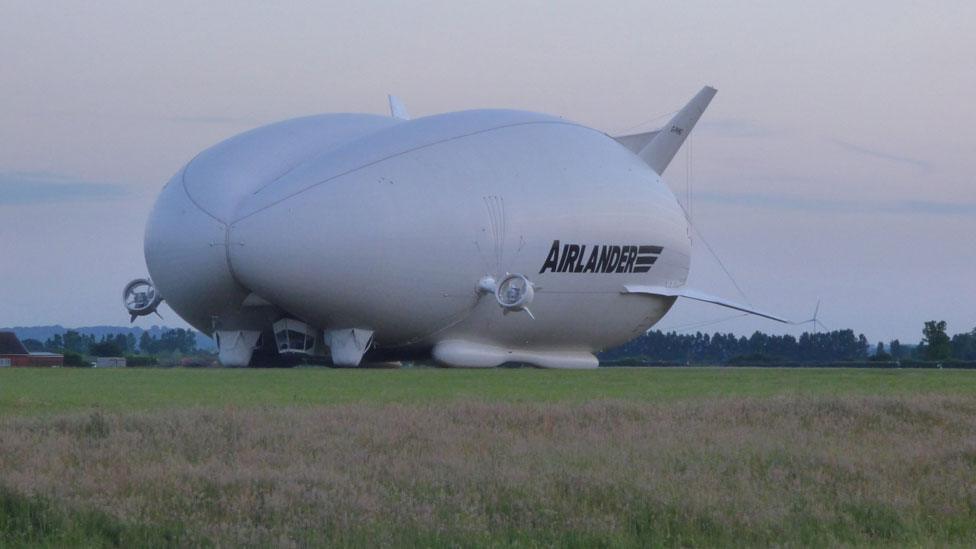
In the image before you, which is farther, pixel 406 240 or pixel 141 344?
pixel 141 344

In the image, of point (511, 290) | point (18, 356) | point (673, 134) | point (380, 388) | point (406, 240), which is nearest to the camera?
point (380, 388)

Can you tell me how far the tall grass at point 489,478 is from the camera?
52.9 ft

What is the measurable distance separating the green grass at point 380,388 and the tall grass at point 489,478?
489cm

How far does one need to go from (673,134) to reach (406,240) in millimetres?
24065

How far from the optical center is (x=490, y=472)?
18.4 m

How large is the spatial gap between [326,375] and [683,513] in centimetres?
2729

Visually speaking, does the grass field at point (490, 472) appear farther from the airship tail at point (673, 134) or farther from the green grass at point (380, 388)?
the airship tail at point (673, 134)

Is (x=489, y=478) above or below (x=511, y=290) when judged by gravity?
below

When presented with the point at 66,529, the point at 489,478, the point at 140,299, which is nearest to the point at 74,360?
the point at 140,299

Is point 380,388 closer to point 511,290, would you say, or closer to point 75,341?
point 511,290

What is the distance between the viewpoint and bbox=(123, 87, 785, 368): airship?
47.9 m

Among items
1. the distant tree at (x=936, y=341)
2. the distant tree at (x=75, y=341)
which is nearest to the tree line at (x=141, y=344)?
the distant tree at (x=75, y=341)

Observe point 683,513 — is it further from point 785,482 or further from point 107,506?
point 107,506

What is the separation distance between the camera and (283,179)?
4853 cm
